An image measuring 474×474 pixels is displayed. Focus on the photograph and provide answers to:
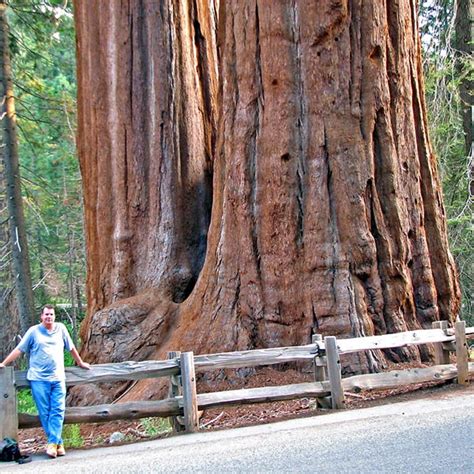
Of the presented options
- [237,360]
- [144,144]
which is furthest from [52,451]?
[144,144]

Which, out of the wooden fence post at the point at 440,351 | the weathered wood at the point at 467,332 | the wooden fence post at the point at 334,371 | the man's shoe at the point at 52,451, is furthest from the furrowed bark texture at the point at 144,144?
the weathered wood at the point at 467,332

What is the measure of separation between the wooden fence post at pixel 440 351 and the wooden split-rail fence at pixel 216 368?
239 mm

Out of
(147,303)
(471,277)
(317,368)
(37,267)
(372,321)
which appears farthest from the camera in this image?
(37,267)

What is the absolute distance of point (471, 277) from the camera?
64.5 feet

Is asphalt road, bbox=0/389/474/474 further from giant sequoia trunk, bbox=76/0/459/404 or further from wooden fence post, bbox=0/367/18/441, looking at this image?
giant sequoia trunk, bbox=76/0/459/404

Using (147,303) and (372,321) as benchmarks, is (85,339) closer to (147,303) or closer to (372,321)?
(147,303)

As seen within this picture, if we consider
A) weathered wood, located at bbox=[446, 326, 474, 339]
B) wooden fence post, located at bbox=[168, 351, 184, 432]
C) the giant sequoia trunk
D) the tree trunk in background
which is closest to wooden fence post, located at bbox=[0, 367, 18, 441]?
wooden fence post, located at bbox=[168, 351, 184, 432]

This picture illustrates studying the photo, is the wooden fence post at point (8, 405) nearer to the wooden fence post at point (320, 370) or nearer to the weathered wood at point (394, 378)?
the wooden fence post at point (320, 370)

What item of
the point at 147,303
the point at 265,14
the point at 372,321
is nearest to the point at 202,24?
the point at 265,14

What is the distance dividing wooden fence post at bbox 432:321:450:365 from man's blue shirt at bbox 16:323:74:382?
4873 millimetres

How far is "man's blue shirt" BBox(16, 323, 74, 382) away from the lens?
23.5ft

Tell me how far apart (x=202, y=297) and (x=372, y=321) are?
2.35 meters

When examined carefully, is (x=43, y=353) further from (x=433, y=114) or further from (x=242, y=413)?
(x=433, y=114)

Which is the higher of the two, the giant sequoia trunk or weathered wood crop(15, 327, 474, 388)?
the giant sequoia trunk
